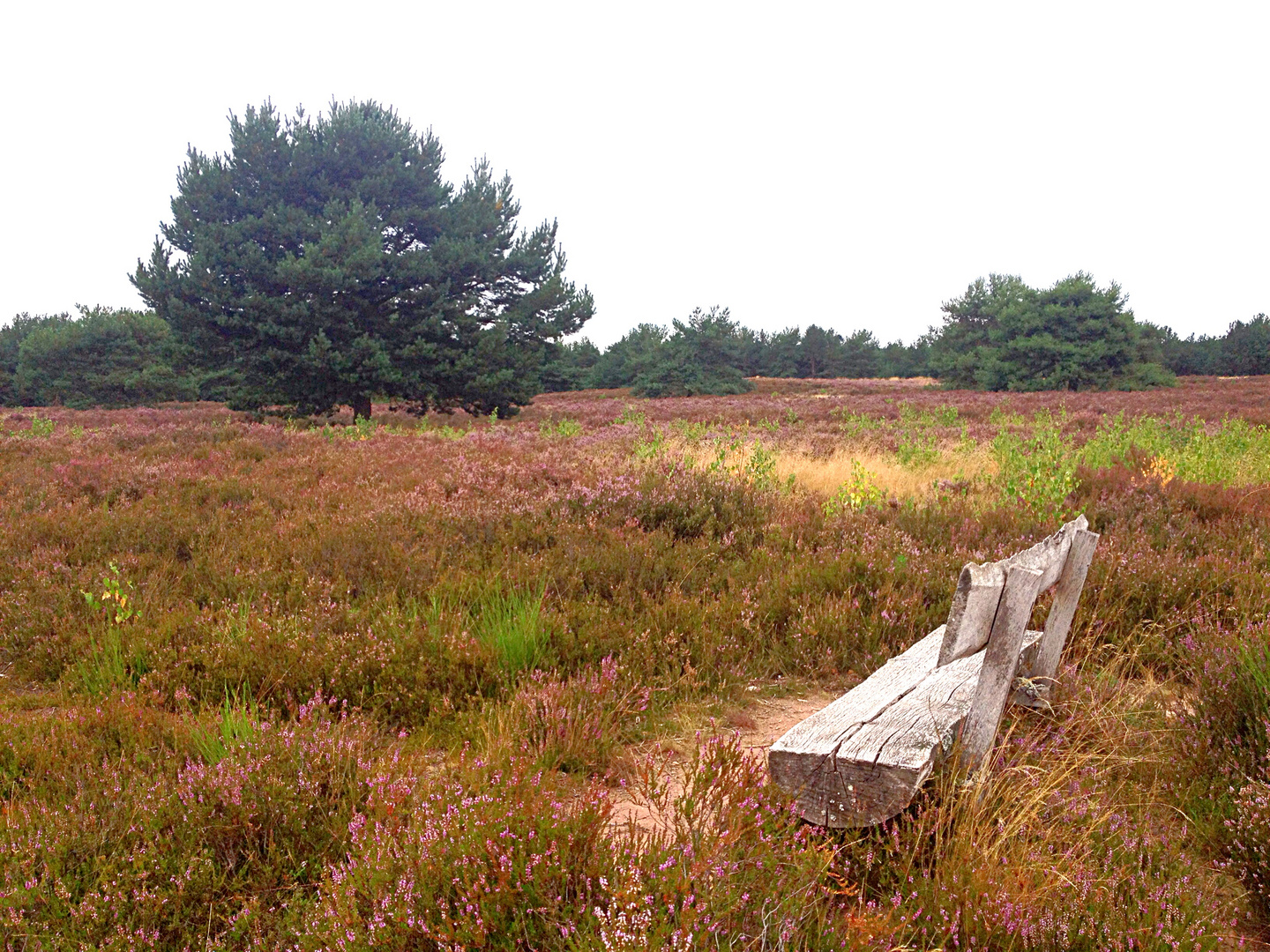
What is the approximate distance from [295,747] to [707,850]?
5.54 feet

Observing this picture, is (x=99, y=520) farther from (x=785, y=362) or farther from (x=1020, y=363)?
(x=785, y=362)

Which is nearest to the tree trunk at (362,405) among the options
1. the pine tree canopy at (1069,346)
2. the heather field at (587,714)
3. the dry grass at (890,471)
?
the heather field at (587,714)

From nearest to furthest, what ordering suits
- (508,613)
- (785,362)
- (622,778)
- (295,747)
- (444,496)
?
(295,747) → (622,778) → (508,613) → (444,496) → (785,362)

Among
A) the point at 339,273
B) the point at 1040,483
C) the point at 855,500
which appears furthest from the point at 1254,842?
the point at 339,273

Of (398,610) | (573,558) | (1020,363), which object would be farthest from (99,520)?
(1020,363)

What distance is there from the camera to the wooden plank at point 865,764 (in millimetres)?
2109

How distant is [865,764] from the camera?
2.15 meters

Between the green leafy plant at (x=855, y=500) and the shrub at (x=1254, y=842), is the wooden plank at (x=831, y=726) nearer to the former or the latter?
the shrub at (x=1254, y=842)

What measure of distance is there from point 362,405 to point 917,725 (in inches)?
809

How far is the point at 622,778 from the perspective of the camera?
2.88 m

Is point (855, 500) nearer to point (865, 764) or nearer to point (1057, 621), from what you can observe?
point (1057, 621)

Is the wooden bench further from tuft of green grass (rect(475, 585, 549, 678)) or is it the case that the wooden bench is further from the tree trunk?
the tree trunk

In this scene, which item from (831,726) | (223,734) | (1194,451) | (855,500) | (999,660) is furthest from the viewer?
(1194,451)

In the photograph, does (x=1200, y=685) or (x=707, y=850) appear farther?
(x=1200, y=685)
